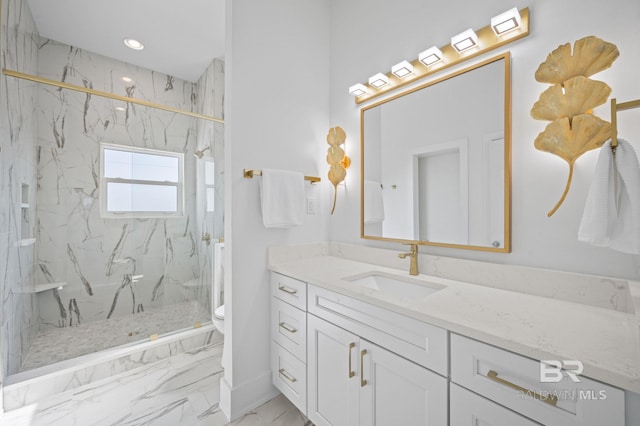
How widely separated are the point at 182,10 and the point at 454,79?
7.23ft

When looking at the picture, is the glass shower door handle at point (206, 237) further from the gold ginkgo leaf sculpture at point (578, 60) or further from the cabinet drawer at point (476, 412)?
the gold ginkgo leaf sculpture at point (578, 60)

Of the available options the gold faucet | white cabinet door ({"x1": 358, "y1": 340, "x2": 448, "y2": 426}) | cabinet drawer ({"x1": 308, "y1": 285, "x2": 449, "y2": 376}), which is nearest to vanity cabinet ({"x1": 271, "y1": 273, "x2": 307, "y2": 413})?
cabinet drawer ({"x1": 308, "y1": 285, "x2": 449, "y2": 376})

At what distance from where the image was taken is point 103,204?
2.49 meters

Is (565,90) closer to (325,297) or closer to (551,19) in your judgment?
(551,19)

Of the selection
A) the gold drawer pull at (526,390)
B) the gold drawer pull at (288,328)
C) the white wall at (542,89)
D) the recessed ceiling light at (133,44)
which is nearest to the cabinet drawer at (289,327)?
the gold drawer pull at (288,328)

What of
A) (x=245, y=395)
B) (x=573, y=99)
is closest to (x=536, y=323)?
(x=573, y=99)

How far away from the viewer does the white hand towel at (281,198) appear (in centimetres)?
153

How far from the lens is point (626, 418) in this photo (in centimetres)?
54

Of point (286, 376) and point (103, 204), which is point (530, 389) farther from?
point (103, 204)

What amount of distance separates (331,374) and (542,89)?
154 cm

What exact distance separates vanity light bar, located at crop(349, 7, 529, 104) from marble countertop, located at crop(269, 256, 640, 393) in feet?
3.64

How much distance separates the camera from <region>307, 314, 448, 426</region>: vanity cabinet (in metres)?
0.86

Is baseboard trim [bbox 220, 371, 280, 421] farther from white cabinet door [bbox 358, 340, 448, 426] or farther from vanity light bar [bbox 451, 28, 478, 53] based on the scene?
vanity light bar [bbox 451, 28, 478, 53]

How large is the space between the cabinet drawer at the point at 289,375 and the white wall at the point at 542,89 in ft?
2.99
